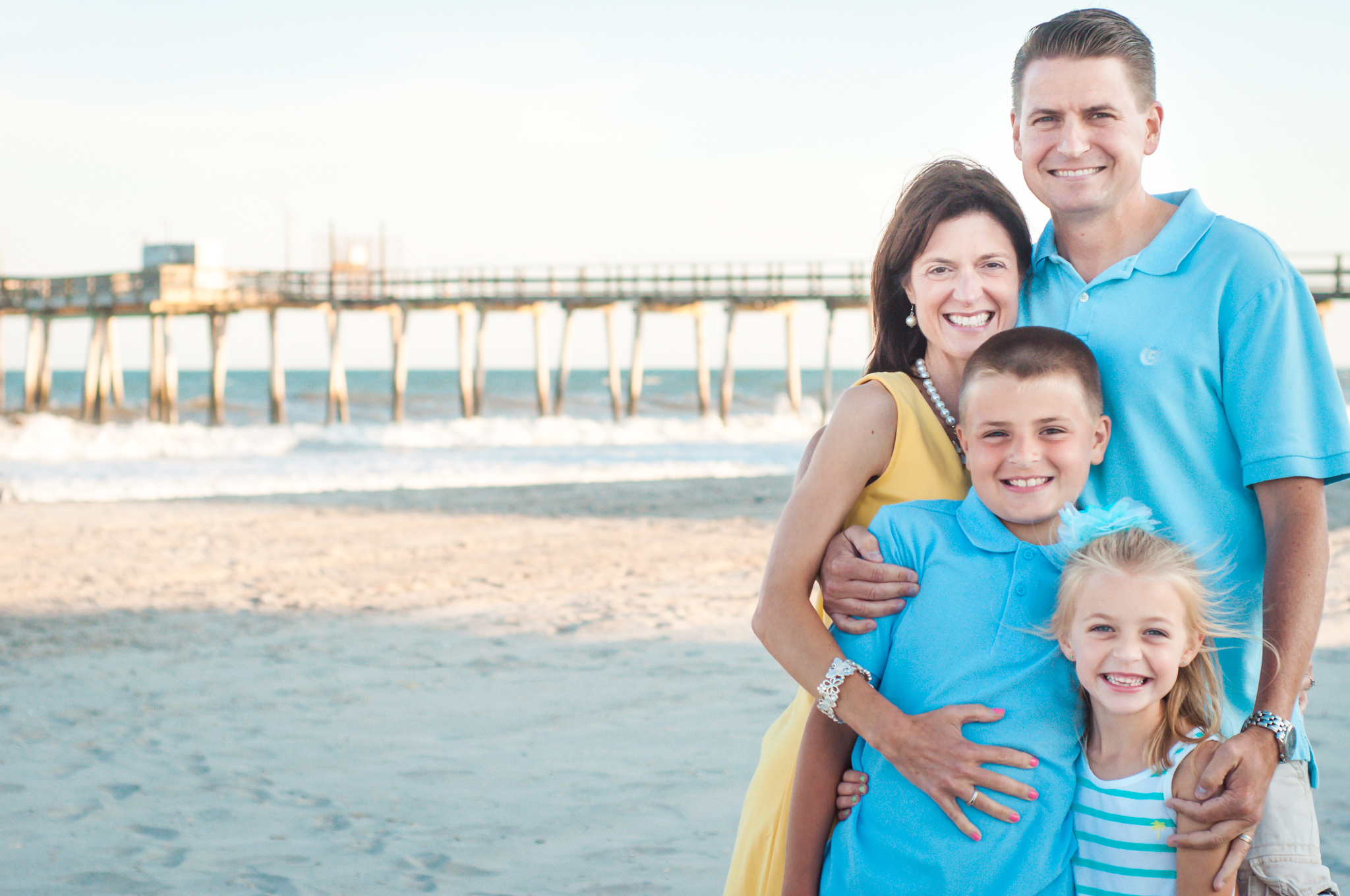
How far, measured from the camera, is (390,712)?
520cm

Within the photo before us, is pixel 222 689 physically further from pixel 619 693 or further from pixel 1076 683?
pixel 1076 683

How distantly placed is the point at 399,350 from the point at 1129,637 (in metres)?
29.0

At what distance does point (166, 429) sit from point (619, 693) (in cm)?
2311

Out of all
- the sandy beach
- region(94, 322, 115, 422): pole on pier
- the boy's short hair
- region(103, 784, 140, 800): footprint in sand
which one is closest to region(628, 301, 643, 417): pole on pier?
region(94, 322, 115, 422): pole on pier

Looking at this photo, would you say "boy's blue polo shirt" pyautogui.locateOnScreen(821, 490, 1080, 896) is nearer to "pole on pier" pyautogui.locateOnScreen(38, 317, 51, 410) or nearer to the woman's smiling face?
the woman's smiling face

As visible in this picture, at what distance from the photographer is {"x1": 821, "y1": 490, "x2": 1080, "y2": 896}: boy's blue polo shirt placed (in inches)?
73.9

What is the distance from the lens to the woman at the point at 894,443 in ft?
6.75

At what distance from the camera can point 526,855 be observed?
12.0 feet

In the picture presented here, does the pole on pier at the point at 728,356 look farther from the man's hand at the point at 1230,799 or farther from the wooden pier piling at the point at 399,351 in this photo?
the man's hand at the point at 1230,799

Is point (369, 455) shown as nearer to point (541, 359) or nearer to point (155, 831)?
point (541, 359)

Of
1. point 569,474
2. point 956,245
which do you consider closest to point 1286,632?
point 956,245

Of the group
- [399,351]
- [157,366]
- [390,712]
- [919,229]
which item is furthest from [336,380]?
[919,229]

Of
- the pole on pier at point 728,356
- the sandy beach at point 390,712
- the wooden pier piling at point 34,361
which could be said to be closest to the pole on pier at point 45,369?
the wooden pier piling at point 34,361

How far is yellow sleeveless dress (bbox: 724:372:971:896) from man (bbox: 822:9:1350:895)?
15 centimetres
